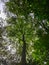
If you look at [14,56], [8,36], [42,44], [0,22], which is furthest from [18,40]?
[42,44]

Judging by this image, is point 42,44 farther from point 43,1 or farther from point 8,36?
point 8,36

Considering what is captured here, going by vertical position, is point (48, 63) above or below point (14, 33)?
above

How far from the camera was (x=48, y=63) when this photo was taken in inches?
612

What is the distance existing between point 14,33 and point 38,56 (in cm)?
1060

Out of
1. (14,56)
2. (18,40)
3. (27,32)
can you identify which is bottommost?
(14,56)

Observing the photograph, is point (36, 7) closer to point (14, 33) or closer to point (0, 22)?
point (14, 33)

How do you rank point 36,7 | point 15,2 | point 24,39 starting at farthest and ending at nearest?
point 24,39
point 15,2
point 36,7

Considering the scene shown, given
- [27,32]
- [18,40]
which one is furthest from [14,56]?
[27,32]

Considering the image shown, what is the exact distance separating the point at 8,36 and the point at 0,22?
2.41m

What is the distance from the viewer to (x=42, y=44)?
15.8m

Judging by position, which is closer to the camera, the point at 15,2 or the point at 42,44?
the point at 42,44

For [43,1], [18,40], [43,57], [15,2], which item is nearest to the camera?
[43,1]

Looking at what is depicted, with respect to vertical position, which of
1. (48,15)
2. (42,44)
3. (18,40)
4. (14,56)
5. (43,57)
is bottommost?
(14,56)

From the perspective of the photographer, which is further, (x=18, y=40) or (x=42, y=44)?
(x=18, y=40)
